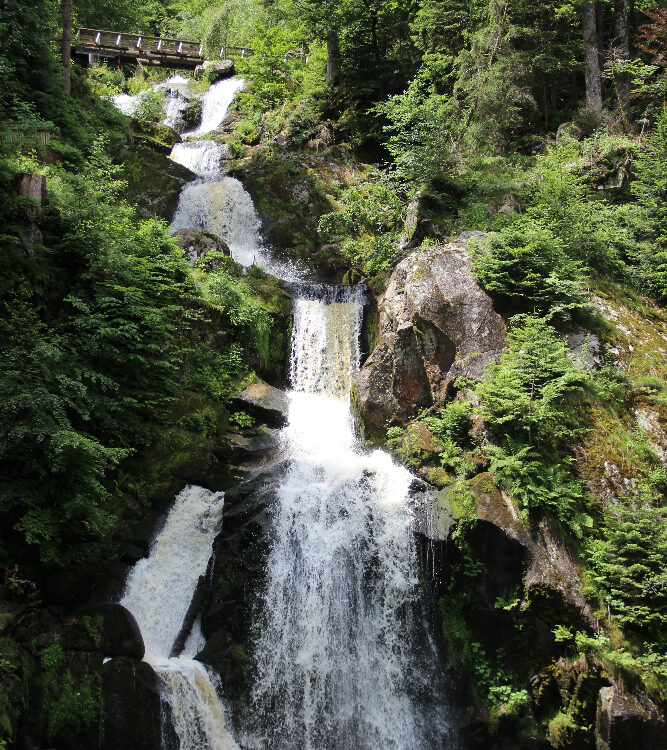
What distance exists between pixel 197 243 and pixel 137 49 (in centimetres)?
1976

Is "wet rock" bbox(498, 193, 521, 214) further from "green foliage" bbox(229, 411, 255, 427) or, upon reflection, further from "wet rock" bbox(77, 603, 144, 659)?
"wet rock" bbox(77, 603, 144, 659)

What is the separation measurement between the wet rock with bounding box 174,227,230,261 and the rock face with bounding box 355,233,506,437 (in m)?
6.66

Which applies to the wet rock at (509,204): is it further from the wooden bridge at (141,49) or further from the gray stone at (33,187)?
the wooden bridge at (141,49)

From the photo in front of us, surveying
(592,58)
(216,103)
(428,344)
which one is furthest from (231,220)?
(592,58)

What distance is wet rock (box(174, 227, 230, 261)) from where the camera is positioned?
15.1 m

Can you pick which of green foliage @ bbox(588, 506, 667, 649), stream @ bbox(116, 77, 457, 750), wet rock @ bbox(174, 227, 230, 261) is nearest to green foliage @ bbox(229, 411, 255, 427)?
stream @ bbox(116, 77, 457, 750)

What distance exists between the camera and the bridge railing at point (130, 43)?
26.5 meters

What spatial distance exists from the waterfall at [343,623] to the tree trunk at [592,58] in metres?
16.0

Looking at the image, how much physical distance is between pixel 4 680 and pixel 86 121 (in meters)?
17.1

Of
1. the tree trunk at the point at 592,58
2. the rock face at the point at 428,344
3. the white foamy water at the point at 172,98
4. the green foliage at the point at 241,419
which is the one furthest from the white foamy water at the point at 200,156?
the tree trunk at the point at 592,58

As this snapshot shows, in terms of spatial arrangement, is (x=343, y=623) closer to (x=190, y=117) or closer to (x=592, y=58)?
(x=592, y=58)

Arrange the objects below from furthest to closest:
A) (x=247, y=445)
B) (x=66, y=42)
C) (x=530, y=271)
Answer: (x=66, y=42) → (x=530, y=271) → (x=247, y=445)

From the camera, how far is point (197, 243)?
15.3m

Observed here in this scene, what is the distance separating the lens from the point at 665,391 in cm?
998
